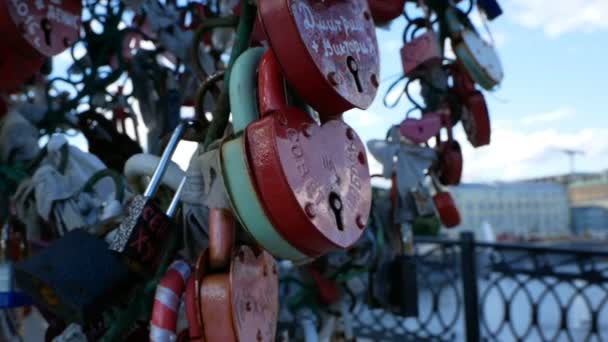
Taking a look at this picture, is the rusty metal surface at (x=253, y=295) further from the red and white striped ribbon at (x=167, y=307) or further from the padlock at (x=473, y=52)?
the padlock at (x=473, y=52)

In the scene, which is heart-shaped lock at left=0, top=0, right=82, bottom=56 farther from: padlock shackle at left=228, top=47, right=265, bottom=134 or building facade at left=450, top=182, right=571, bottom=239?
building facade at left=450, top=182, right=571, bottom=239

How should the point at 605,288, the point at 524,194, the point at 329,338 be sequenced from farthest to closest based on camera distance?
1. the point at 524,194
2. the point at 605,288
3. the point at 329,338

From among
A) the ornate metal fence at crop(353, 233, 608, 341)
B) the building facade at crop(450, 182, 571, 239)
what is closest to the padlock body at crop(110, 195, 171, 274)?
the ornate metal fence at crop(353, 233, 608, 341)

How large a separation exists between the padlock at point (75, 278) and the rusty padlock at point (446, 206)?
60 cm

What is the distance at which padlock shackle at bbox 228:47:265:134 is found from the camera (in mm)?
357

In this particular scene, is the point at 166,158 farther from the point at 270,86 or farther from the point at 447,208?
the point at 447,208

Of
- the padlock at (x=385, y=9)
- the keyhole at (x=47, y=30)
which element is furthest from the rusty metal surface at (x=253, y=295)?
the keyhole at (x=47, y=30)

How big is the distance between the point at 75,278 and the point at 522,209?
1014 inches

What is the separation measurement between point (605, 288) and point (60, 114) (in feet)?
5.07

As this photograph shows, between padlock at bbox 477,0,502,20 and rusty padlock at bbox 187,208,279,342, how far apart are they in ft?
2.11

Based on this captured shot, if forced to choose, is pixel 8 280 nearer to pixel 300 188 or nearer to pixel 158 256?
pixel 158 256

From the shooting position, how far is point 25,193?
2.30 feet

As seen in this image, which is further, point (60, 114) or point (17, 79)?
point (60, 114)

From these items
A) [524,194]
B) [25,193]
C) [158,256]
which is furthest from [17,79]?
[524,194]
